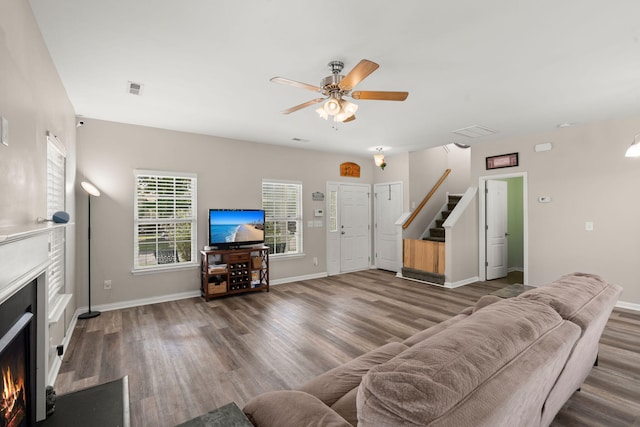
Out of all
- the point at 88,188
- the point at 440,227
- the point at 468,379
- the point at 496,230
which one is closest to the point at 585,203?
the point at 496,230

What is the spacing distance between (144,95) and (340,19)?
241cm

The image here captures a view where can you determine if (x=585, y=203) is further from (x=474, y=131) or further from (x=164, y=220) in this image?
(x=164, y=220)

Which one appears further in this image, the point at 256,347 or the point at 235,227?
the point at 235,227

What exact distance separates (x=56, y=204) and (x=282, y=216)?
3440 millimetres

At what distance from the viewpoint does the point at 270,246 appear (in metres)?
5.68

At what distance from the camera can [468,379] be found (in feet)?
2.49

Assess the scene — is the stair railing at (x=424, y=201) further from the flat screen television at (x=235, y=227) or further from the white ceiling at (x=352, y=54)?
the flat screen television at (x=235, y=227)

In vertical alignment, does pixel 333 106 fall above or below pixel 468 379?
above

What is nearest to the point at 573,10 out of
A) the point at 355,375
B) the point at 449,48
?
the point at 449,48

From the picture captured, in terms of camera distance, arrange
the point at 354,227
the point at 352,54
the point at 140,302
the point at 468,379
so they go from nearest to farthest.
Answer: the point at 468,379 → the point at 352,54 → the point at 140,302 → the point at 354,227

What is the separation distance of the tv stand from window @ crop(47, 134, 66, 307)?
1.79m

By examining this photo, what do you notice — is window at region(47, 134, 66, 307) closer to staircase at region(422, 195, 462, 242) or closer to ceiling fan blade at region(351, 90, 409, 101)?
ceiling fan blade at region(351, 90, 409, 101)

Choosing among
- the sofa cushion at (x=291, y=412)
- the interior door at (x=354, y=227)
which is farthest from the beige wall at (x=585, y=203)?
the sofa cushion at (x=291, y=412)

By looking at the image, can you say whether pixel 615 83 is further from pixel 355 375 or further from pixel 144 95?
pixel 144 95
